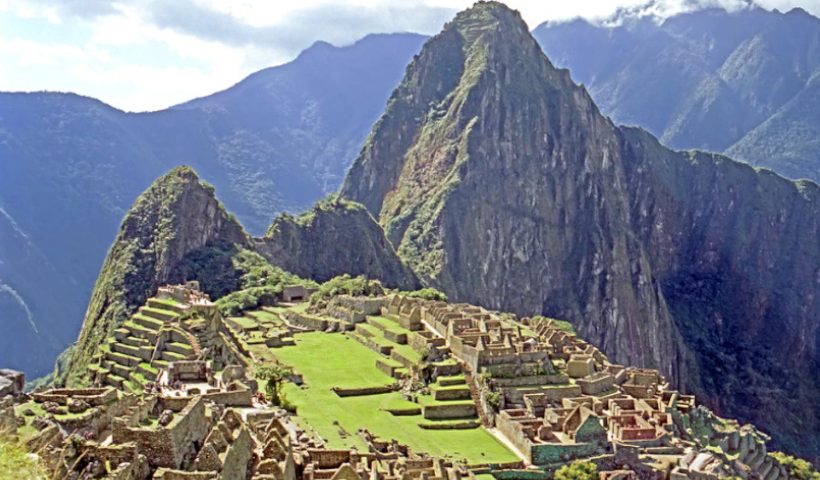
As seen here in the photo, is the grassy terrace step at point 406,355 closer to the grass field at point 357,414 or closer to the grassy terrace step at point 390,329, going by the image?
the grass field at point 357,414

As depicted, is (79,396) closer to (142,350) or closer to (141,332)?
(142,350)

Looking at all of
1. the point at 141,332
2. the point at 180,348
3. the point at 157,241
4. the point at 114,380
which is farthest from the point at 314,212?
the point at 180,348

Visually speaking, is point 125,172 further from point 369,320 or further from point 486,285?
point 369,320

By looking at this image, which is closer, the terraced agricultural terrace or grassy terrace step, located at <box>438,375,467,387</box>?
the terraced agricultural terrace

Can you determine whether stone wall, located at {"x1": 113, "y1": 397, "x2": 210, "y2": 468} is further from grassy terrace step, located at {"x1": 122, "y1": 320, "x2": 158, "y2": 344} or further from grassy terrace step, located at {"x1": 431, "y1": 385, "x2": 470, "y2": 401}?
grassy terrace step, located at {"x1": 431, "y1": 385, "x2": 470, "y2": 401}

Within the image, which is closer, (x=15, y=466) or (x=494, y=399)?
(x=15, y=466)

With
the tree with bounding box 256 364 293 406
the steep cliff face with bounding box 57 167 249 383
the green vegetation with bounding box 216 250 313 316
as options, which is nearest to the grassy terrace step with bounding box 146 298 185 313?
the tree with bounding box 256 364 293 406
